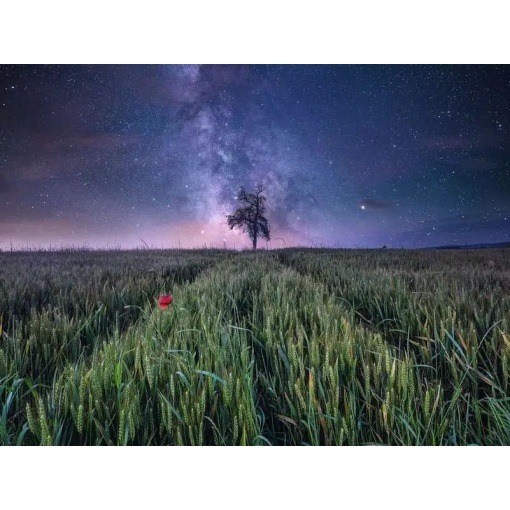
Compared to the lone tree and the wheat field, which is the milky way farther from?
the wheat field

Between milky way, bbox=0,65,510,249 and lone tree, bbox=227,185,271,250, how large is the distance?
0.37ft

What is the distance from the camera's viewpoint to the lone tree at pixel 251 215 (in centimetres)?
394

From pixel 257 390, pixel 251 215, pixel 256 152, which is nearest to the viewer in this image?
pixel 257 390

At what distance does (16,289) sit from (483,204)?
3.93 meters

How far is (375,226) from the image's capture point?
3.71m

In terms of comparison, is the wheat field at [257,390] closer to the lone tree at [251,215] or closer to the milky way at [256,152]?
the milky way at [256,152]

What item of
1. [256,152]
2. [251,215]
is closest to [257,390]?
[256,152]

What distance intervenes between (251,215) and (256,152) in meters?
0.83

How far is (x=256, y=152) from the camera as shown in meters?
3.76

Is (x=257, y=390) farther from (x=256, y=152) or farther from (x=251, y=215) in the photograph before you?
(x=251, y=215)

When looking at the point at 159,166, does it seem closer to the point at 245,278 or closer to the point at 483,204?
the point at 245,278

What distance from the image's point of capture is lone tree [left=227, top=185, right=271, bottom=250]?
394 centimetres

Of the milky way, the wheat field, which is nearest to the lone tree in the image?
the milky way
